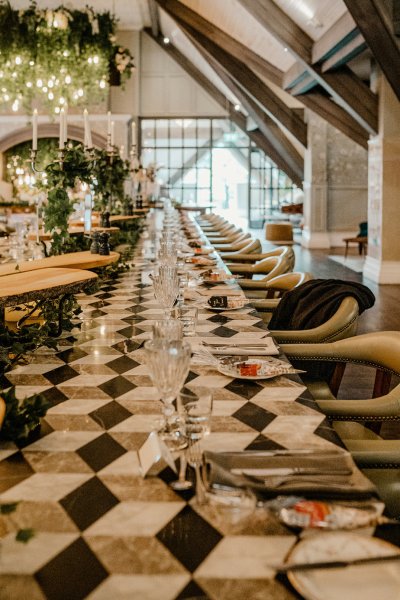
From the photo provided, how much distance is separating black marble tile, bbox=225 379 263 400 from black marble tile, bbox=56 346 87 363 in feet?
1.88


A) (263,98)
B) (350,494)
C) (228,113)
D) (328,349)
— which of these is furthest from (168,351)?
(228,113)

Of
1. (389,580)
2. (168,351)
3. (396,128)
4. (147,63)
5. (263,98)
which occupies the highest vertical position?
(147,63)

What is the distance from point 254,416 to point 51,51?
14.5 m

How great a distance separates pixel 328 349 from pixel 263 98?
36.1ft

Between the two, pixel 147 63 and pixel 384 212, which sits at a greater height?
pixel 147 63

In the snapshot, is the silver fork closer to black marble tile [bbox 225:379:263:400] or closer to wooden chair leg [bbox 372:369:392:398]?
black marble tile [bbox 225:379:263:400]

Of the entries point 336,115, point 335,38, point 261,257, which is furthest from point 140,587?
point 336,115

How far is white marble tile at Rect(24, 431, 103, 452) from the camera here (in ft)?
4.50

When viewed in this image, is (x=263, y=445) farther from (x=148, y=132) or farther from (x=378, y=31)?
(x=148, y=132)

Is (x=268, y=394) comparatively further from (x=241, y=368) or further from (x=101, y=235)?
(x=101, y=235)

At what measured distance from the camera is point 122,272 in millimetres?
4332

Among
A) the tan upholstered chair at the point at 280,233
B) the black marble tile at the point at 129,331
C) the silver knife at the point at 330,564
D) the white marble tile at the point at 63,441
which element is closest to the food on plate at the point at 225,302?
the black marble tile at the point at 129,331

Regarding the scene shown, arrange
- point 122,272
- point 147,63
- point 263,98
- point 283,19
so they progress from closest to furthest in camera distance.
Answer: point 122,272 → point 283,19 → point 263,98 → point 147,63

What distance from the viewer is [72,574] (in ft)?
2.94
